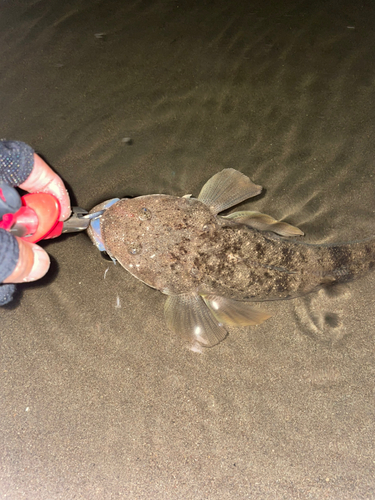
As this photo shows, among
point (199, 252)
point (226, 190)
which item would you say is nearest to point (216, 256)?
point (199, 252)

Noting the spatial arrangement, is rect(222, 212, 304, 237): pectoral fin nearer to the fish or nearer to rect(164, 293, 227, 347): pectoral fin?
the fish

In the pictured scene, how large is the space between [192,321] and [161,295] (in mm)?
417

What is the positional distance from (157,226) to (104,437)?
1997 mm

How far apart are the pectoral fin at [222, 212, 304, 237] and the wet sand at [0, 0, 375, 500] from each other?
0.35 meters

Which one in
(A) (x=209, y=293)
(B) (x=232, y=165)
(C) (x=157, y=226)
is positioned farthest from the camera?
(B) (x=232, y=165)

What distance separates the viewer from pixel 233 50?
3.74 metres

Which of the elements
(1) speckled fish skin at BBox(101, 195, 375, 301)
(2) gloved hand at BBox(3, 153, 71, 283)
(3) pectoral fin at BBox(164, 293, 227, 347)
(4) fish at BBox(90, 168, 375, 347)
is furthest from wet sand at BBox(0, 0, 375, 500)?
(2) gloved hand at BBox(3, 153, 71, 283)

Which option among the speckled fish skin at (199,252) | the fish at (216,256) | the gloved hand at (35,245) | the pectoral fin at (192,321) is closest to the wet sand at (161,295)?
the pectoral fin at (192,321)

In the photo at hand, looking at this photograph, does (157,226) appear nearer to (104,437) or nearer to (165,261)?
(165,261)

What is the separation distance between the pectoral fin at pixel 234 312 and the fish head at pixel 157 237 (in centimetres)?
30

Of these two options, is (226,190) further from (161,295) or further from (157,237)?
(161,295)

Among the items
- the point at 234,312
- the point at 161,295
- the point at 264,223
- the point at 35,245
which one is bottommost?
the point at 234,312

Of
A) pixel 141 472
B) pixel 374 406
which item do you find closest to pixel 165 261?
pixel 141 472

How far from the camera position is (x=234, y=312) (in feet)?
10.2
